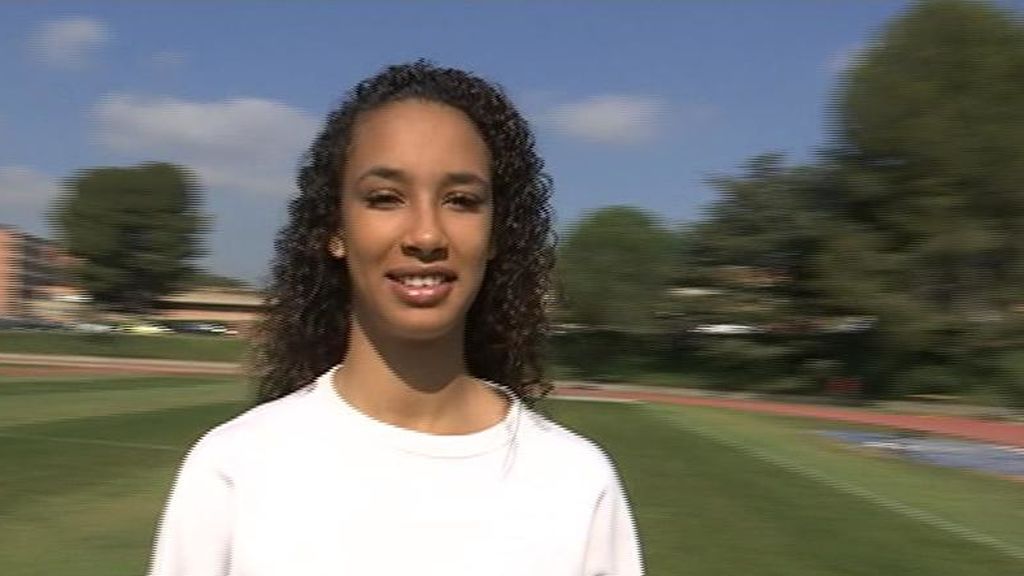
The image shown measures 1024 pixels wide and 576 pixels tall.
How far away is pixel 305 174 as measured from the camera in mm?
1577

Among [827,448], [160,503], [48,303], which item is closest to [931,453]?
[827,448]

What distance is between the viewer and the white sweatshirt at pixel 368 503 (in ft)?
4.13

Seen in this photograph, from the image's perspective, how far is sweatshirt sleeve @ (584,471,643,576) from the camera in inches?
54.4

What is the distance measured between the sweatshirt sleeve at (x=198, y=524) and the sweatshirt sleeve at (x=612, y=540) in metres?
0.45

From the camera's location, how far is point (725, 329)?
42906mm

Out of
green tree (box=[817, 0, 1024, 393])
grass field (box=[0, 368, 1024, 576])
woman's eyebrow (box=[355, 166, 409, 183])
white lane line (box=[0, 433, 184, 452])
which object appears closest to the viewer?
woman's eyebrow (box=[355, 166, 409, 183])

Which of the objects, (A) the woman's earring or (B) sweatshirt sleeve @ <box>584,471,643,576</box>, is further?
(A) the woman's earring

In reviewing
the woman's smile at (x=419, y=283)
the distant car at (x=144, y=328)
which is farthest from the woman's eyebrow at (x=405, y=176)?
the distant car at (x=144, y=328)

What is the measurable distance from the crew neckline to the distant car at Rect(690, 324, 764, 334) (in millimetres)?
40483

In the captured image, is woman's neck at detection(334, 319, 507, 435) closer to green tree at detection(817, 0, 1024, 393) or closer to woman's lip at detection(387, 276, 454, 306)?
woman's lip at detection(387, 276, 454, 306)

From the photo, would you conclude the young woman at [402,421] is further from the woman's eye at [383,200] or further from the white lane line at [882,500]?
the white lane line at [882,500]

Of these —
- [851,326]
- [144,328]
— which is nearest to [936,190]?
[851,326]

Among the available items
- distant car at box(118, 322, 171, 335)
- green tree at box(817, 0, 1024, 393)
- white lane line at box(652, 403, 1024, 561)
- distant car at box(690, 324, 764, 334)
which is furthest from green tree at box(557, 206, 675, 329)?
distant car at box(118, 322, 171, 335)

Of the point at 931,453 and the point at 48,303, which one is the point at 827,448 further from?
the point at 48,303
